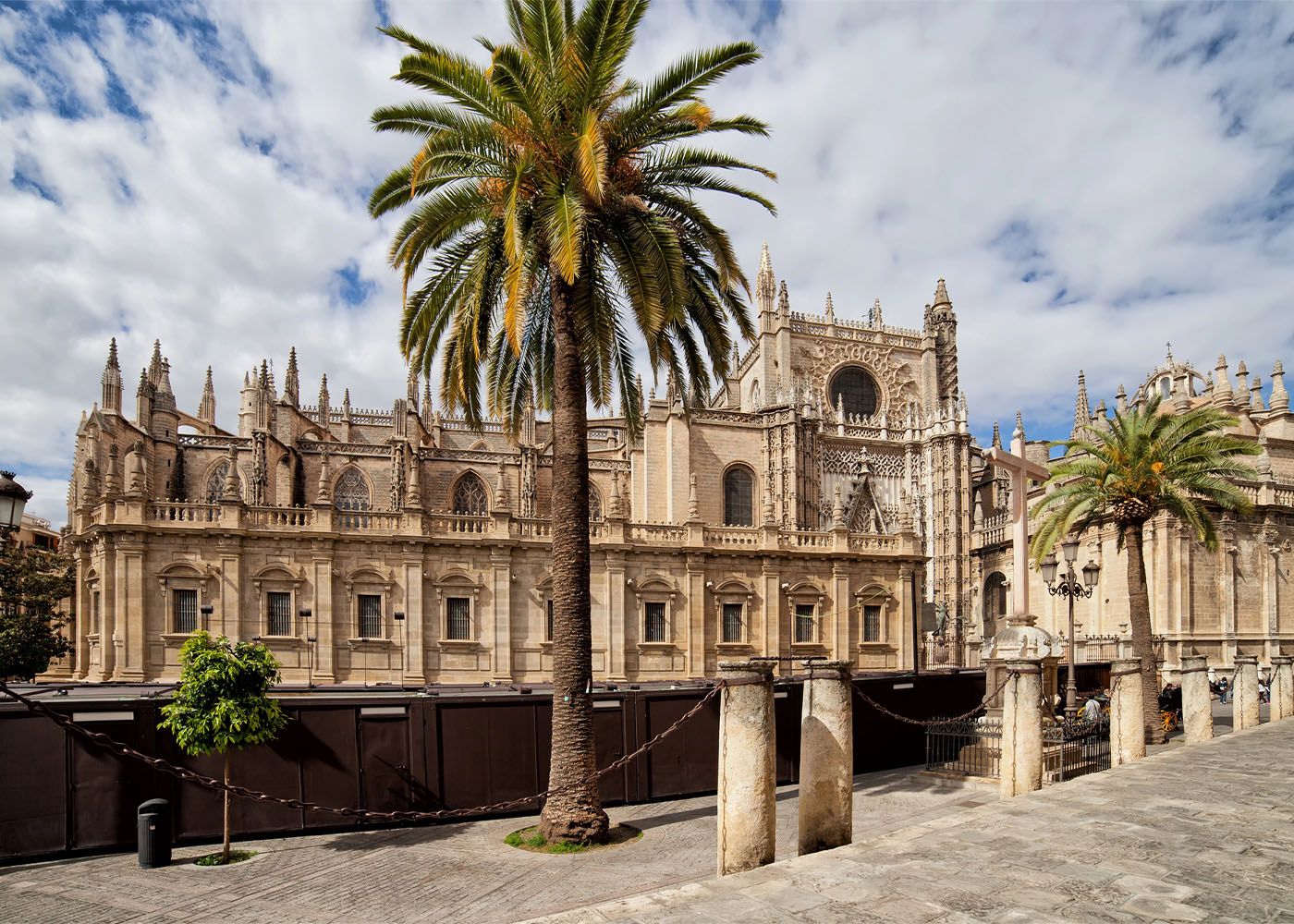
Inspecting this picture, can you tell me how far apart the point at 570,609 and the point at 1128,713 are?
9045 millimetres

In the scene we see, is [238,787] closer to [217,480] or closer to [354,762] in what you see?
[354,762]

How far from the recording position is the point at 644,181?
12.0 meters

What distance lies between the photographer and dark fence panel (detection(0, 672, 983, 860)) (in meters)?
10.0

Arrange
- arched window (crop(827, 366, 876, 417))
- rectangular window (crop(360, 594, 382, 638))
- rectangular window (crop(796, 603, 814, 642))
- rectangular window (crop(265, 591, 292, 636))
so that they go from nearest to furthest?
rectangular window (crop(265, 591, 292, 636))
rectangular window (crop(360, 594, 382, 638))
rectangular window (crop(796, 603, 814, 642))
arched window (crop(827, 366, 876, 417))

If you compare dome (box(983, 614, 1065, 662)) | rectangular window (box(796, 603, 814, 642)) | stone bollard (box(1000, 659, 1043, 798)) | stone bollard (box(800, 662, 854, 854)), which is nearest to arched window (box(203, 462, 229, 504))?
rectangular window (box(796, 603, 814, 642))

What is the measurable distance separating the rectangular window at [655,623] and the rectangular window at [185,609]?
1212cm

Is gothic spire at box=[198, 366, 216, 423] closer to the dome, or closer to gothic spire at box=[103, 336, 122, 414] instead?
gothic spire at box=[103, 336, 122, 414]

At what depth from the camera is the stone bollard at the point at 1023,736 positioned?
1030 centimetres

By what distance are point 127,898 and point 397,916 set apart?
301 cm

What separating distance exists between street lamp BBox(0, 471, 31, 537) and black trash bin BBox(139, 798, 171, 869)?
11.9 feet

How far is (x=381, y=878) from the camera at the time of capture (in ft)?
29.6

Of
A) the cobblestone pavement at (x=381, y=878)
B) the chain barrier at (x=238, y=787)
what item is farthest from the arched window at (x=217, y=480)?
the cobblestone pavement at (x=381, y=878)

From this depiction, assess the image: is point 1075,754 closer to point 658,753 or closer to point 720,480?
point 658,753

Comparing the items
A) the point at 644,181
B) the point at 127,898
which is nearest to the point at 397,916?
the point at 127,898
